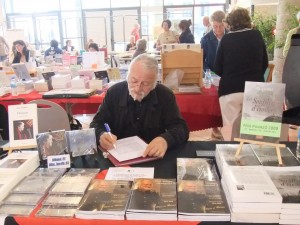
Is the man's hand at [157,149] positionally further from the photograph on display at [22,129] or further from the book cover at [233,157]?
the photograph on display at [22,129]

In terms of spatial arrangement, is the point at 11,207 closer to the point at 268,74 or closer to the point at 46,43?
the point at 268,74

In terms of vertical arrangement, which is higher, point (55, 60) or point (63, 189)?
point (55, 60)

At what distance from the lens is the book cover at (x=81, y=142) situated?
54.1 inches

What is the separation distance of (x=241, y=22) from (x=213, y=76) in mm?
980

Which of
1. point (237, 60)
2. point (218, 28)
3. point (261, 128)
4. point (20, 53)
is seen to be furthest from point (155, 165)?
point (20, 53)

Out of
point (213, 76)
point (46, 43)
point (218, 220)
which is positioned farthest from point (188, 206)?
point (46, 43)

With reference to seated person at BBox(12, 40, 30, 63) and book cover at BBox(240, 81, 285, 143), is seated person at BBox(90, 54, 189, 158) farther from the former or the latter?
seated person at BBox(12, 40, 30, 63)

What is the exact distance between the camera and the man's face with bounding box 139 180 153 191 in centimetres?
105

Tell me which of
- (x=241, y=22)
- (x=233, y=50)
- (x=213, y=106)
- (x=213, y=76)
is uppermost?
(x=241, y=22)

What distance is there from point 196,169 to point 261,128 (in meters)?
0.30

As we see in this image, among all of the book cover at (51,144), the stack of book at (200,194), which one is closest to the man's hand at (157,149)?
the stack of book at (200,194)

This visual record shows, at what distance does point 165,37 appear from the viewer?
6.40m

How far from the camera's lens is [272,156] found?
48.9 inches

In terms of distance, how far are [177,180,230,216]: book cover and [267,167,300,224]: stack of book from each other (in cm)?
17
